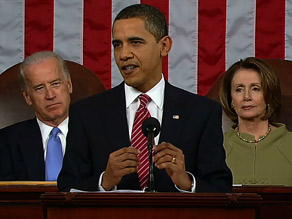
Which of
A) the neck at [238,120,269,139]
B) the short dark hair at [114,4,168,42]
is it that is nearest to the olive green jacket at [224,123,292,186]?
the neck at [238,120,269,139]

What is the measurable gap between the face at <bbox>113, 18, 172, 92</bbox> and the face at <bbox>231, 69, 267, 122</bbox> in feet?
3.74

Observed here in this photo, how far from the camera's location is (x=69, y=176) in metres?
3.50

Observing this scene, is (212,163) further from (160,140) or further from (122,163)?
(122,163)

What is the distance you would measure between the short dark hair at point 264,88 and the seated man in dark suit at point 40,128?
845mm


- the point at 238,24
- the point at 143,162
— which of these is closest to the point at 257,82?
the point at 238,24

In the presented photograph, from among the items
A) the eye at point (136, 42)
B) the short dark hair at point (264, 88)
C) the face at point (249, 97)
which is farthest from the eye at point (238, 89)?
the eye at point (136, 42)

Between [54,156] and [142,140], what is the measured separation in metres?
1.17

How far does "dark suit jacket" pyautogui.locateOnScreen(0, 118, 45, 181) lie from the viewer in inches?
178

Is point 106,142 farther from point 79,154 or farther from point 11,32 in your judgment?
point 11,32

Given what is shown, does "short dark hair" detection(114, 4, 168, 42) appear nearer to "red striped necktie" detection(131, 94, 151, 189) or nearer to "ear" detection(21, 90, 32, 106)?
"red striped necktie" detection(131, 94, 151, 189)

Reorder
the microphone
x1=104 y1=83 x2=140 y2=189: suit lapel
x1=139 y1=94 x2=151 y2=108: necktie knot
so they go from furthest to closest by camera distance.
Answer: x1=139 y1=94 x2=151 y2=108: necktie knot, x1=104 y1=83 x2=140 y2=189: suit lapel, the microphone

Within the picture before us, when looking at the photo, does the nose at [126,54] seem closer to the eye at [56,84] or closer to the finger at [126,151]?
the finger at [126,151]

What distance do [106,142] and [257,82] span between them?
141cm

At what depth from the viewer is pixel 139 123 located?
11.8 ft
